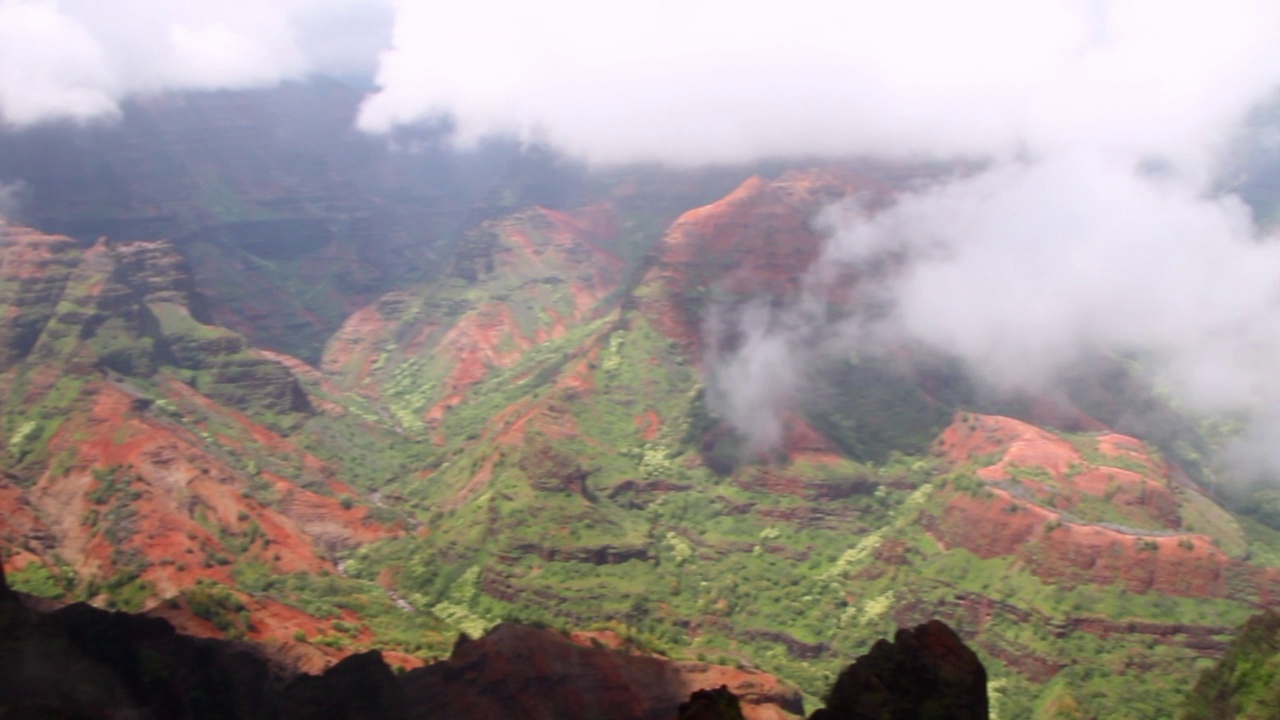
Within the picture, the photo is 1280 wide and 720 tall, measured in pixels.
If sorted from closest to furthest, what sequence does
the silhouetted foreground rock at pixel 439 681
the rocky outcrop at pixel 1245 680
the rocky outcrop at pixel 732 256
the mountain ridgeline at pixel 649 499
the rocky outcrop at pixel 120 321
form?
Result: the silhouetted foreground rock at pixel 439 681 < the rocky outcrop at pixel 1245 680 < the mountain ridgeline at pixel 649 499 < the rocky outcrop at pixel 120 321 < the rocky outcrop at pixel 732 256

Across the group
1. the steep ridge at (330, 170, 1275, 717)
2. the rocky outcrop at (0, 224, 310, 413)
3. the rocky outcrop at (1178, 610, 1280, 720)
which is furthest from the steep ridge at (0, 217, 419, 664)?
the rocky outcrop at (1178, 610, 1280, 720)

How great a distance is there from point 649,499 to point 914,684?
88431 millimetres

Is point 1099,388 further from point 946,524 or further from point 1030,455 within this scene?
point 946,524

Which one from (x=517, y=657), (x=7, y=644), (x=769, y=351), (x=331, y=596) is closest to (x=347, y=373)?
(x=769, y=351)

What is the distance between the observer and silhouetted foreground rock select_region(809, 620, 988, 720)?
4053 centimetres

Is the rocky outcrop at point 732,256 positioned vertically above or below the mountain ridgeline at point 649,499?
above

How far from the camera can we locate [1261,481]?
13362 cm

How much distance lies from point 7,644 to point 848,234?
129589 millimetres

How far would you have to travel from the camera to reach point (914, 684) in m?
41.3

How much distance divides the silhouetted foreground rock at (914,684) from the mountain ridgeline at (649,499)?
30.5 metres

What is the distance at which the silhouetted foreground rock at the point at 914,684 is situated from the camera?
40531 millimetres

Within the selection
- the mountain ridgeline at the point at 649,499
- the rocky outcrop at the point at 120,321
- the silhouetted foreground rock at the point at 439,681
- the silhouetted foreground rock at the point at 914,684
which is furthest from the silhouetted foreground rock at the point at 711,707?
the rocky outcrop at the point at 120,321

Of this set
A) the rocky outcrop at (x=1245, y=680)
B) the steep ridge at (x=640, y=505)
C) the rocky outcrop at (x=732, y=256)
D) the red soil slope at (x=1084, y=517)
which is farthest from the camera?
the rocky outcrop at (x=732, y=256)

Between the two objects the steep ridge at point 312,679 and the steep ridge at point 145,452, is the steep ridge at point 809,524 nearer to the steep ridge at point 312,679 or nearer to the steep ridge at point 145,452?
the steep ridge at point 145,452
